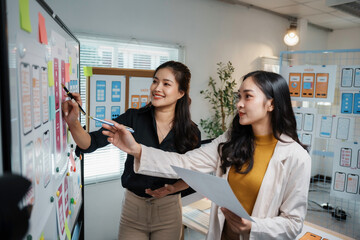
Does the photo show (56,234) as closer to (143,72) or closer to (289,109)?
(289,109)

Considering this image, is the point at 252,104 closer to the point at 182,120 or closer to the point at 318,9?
the point at 182,120

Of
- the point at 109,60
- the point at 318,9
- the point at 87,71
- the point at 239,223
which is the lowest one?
the point at 239,223

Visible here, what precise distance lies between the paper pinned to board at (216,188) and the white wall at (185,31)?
2.36m

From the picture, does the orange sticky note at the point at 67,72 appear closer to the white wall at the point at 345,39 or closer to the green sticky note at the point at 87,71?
the green sticky note at the point at 87,71

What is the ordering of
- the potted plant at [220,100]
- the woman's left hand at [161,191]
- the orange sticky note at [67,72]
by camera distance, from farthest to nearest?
the potted plant at [220,100] → the woman's left hand at [161,191] → the orange sticky note at [67,72]

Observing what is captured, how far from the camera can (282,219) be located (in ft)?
4.15

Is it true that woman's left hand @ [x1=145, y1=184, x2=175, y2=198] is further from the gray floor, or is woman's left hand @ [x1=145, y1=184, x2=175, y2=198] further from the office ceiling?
the office ceiling

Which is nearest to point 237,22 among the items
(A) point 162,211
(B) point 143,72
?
(B) point 143,72

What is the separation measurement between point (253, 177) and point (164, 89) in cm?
72

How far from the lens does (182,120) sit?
1745mm

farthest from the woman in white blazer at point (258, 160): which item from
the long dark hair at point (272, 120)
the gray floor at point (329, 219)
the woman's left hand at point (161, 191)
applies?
the gray floor at point (329, 219)

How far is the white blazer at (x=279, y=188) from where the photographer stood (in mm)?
1247

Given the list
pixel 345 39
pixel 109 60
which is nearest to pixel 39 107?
pixel 109 60

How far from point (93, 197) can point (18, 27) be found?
282cm
